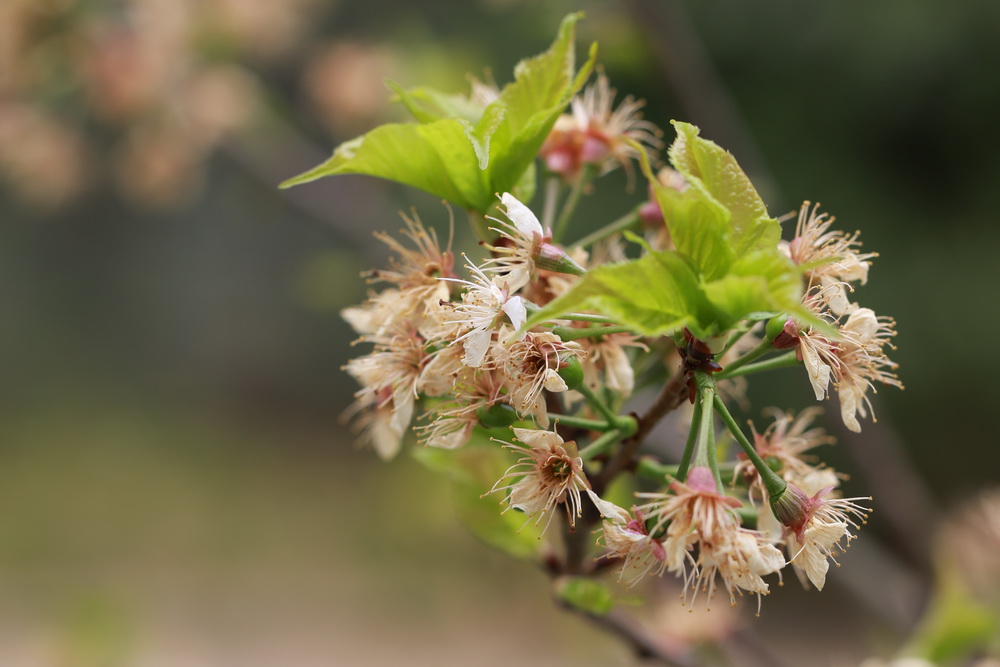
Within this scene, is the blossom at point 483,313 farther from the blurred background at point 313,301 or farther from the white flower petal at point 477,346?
the blurred background at point 313,301

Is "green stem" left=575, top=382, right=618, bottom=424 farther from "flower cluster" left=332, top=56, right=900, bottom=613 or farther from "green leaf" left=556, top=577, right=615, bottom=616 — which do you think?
"green leaf" left=556, top=577, right=615, bottom=616

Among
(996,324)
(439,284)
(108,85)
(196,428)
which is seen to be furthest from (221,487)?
(439,284)

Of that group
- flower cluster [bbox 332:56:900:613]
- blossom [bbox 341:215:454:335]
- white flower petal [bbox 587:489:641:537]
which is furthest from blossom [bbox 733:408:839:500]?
blossom [bbox 341:215:454:335]

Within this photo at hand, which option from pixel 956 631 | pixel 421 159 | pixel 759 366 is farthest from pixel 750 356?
pixel 956 631

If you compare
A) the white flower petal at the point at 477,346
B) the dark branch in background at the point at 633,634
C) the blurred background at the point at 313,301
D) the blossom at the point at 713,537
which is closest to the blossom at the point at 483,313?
the white flower petal at the point at 477,346

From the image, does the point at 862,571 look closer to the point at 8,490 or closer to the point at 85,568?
the point at 85,568
